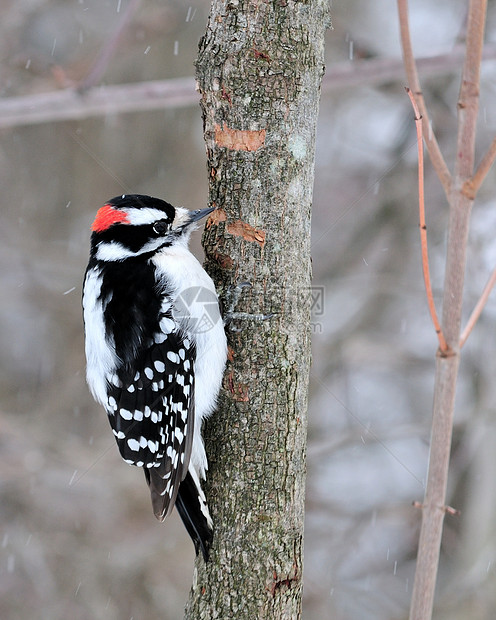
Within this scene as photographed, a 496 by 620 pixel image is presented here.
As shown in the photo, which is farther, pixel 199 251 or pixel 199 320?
pixel 199 251

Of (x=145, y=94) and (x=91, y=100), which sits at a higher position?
(x=145, y=94)

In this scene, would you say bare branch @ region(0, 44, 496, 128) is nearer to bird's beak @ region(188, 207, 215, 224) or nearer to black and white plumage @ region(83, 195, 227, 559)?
black and white plumage @ region(83, 195, 227, 559)

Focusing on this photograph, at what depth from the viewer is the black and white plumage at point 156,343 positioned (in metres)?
2.68

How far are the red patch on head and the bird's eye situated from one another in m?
0.13

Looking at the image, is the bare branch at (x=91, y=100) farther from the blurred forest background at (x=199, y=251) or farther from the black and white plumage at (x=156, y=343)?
the blurred forest background at (x=199, y=251)

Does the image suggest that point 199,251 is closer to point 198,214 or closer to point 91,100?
point 91,100

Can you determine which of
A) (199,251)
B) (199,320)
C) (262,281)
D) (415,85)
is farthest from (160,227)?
(199,251)

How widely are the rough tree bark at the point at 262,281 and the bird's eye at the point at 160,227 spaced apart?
1.88ft

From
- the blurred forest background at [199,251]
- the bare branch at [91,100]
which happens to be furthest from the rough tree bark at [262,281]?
the blurred forest background at [199,251]

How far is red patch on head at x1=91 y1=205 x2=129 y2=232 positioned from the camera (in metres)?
3.04

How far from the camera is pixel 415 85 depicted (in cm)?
155

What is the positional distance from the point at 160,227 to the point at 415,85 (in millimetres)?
1716

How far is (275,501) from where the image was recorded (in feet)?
7.73

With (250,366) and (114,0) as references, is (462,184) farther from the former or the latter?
(114,0)
